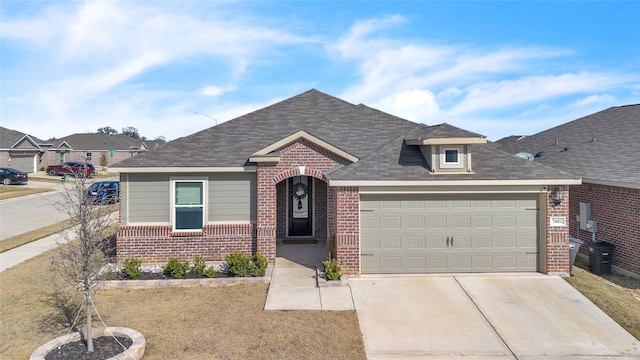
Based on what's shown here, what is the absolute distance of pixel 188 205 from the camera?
12273mm

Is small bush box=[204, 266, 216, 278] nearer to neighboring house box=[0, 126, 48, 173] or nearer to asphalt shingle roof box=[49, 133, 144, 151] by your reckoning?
neighboring house box=[0, 126, 48, 173]

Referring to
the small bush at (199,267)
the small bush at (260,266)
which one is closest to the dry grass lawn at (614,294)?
the small bush at (260,266)

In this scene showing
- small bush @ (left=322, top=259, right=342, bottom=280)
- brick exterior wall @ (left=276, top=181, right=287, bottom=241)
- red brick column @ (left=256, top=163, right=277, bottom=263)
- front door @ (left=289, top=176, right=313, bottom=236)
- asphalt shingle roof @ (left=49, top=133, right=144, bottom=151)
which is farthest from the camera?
asphalt shingle roof @ (left=49, top=133, right=144, bottom=151)

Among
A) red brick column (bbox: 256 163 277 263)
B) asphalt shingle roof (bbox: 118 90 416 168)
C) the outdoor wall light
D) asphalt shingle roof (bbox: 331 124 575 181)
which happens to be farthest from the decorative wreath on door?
the outdoor wall light

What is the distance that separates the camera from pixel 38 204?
26172 millimetres

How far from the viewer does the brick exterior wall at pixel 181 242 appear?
39.4 ft

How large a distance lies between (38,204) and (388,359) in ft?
89.6

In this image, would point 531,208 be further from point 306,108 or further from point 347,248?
point 306,108

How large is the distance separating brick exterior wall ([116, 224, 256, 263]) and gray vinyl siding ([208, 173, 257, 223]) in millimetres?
→ 349

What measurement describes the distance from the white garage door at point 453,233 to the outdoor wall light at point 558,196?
0.46 metres

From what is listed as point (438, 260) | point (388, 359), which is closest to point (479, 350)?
point (388, 359)

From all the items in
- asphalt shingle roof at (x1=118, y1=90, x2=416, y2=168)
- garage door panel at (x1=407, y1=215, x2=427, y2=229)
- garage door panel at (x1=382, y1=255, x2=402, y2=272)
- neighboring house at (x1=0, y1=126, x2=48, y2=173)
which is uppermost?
neighboring house at (x1=0, y1=126, x2=48, y2=173)

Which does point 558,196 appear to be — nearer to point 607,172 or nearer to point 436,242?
point 607,172

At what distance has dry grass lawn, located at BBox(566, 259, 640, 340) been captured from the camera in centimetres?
808
